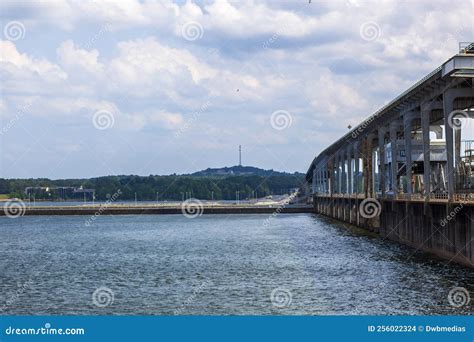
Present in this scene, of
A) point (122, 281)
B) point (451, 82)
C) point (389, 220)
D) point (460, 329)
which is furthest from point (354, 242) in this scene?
point (460, 329)

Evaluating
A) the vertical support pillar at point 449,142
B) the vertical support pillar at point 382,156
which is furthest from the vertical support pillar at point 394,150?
the vertical support pillar at point 449,142

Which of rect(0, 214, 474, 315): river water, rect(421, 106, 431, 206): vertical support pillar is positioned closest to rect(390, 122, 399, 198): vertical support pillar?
rect(0, 214, 474, 315): river water

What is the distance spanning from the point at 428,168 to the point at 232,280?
2374 cm

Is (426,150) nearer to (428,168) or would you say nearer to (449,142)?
(428,168)

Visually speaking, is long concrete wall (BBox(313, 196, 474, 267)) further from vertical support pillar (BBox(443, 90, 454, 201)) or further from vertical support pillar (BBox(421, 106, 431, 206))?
vertical support pillar (BBox(421, 106, 431, 206))

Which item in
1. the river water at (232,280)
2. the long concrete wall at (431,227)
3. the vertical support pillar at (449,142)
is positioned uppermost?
the vertical support pillar at (449,142)

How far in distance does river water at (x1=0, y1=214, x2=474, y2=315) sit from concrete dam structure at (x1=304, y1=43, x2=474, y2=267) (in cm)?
242

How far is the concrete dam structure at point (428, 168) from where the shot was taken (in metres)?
53.8

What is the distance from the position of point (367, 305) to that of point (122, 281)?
1891 cm

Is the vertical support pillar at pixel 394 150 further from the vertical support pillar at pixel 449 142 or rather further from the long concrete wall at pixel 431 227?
the vertical support pillar at pixel 449 142

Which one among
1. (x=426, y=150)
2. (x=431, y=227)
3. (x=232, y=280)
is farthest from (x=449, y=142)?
(x=232, y=280)

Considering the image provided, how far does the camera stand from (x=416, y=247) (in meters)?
69.4

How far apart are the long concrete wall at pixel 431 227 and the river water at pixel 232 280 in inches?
49.9

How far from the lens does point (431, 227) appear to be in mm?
61969
